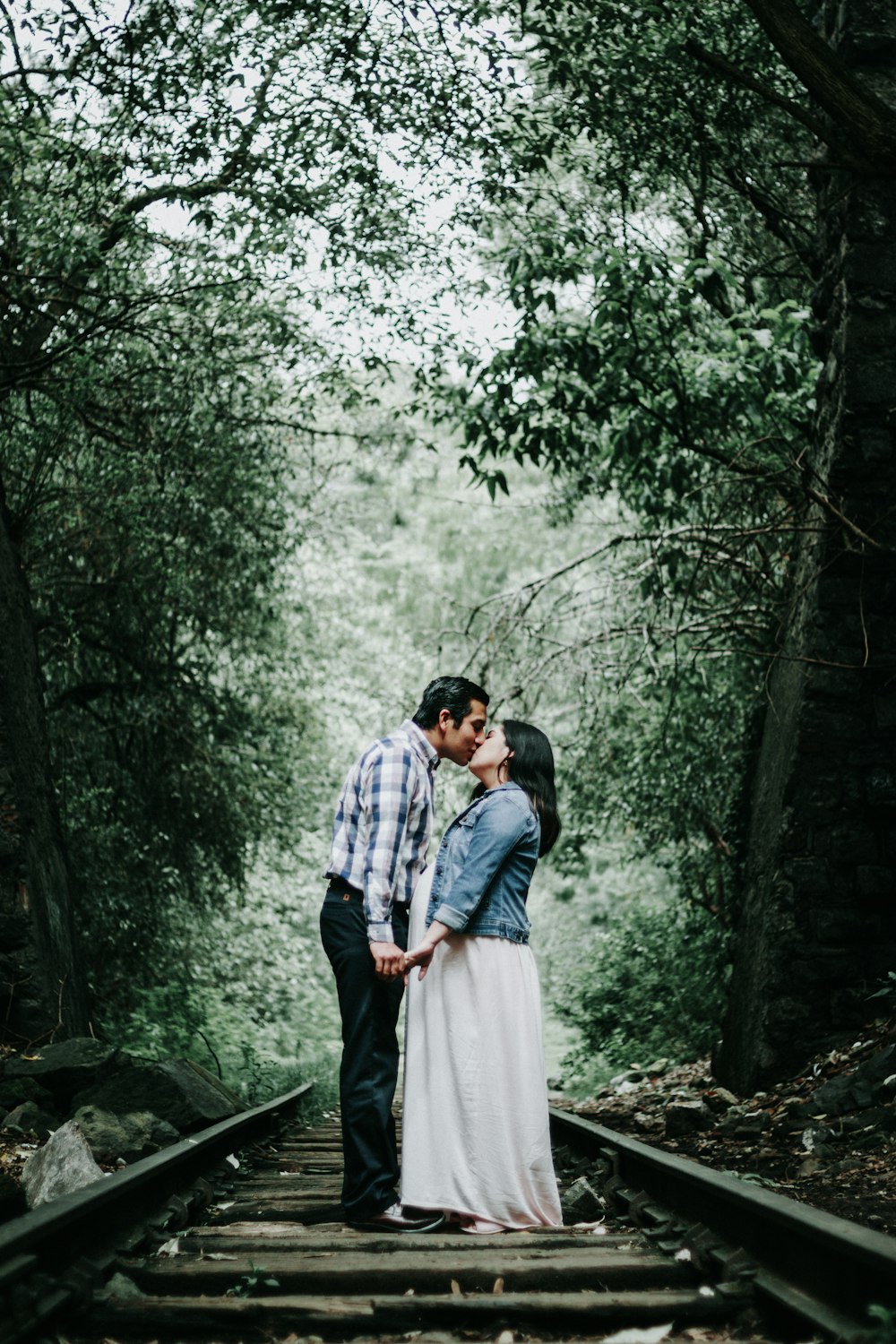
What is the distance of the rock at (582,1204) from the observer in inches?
192

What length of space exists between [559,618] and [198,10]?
5.40 metres

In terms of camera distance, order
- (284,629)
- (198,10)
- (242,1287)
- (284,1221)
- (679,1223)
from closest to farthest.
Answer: (242,1287) → (679,1223) → (284,1221) → (198,10) → (284,629)

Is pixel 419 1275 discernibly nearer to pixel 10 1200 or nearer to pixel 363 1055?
pixel 363 1055

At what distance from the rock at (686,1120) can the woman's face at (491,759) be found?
10.5 feet

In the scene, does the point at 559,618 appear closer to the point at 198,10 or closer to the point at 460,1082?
the point at 198,10

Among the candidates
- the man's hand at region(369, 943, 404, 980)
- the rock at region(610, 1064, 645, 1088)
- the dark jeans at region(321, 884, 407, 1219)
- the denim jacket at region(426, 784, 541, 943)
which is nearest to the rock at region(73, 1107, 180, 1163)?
the dark jeans at region(321, 884, 407, 1219)

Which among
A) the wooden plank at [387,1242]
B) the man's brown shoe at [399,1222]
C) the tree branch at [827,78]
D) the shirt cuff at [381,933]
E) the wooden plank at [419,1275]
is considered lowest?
the man's brown shoe at [399,1222]

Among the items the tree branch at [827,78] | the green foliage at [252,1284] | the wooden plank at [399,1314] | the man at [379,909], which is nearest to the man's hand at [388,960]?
the man at [379,909]

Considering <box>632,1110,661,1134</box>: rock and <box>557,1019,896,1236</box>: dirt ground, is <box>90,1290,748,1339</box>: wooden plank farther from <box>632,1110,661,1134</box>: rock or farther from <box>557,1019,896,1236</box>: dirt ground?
<box>632,1110,661,1134</box>: rock

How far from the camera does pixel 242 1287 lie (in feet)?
10.8

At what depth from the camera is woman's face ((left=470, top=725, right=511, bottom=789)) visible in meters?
4.97

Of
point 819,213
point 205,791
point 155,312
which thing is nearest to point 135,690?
point 205,791

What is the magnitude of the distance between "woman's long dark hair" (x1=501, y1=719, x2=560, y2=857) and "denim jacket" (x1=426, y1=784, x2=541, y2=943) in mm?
58

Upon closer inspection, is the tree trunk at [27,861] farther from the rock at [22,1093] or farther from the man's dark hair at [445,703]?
the man's dark hair at [445,703]
